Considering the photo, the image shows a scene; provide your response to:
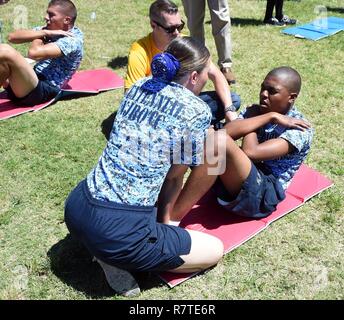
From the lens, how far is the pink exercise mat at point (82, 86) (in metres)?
4.97

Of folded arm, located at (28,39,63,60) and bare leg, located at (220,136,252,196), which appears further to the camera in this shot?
folded arm, located at (28,39,63,60)

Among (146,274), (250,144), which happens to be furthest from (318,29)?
(146,274)

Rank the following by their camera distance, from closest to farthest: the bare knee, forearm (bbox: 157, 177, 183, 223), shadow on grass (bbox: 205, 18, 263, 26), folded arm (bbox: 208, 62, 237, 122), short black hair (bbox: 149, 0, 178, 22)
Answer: forearm (bbox: 157, 177, 183, 223) < short black hair (bbox: 149, 0, 178, 22) < folded arm (bbox: 208, 62, 237, 122) < the bare knee < shadow on grass (bbox: 205, 18, 263, 26)

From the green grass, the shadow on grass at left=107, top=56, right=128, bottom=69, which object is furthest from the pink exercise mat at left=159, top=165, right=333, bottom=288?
the shadow on grass at left=107, top=56, right=128, bottom=69

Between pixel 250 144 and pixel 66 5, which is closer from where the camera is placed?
pixel 250 144

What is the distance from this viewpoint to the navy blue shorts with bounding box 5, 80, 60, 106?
16.3 feet

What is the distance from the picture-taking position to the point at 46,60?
5.04 metres

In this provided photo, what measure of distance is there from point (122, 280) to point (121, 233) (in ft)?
1.41

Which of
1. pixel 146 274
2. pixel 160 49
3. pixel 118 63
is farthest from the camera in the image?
pixel 118 63

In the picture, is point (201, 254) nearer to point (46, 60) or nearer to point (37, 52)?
point (37, 52)

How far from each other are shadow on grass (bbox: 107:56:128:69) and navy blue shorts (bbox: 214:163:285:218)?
344 cm

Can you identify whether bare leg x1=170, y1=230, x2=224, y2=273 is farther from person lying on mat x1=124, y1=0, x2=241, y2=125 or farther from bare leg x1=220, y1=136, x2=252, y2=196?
person lying on mat x1=124, y1=0, x2=241, y2=125

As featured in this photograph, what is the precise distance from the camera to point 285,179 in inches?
132

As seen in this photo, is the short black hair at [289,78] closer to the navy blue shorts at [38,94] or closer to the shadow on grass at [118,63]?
the navy blue shorts at [38,94]
